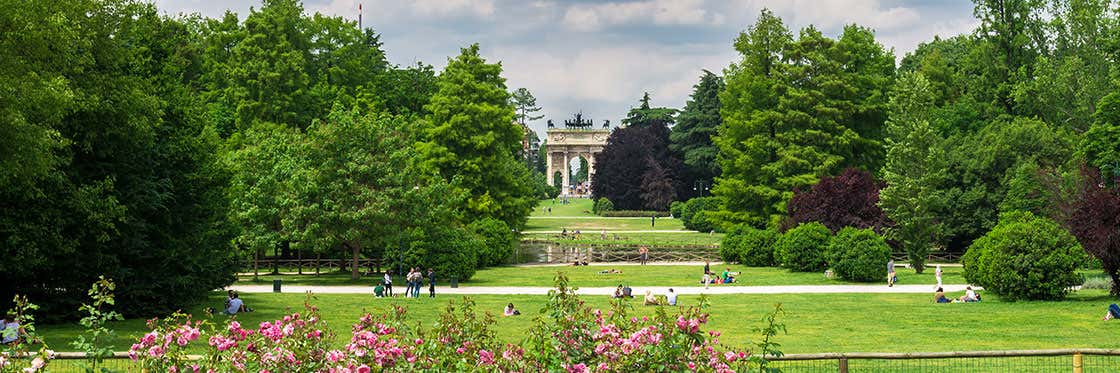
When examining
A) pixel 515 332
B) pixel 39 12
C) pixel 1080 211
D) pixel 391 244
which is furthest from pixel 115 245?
pixel 1080 211

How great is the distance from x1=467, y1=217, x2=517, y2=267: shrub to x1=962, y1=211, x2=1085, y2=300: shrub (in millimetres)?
Result: 22537

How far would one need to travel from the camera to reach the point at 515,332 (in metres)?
21.9

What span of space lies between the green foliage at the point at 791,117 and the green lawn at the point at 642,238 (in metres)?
8.68

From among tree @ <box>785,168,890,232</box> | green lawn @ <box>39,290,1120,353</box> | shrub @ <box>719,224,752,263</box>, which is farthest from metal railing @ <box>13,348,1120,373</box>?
shrub @ <box>719,224,752,263</box>

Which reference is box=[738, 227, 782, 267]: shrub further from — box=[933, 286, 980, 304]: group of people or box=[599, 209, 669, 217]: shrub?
box=[599, 209, 669, 217]: shrub

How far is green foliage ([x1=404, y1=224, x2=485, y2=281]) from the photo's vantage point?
Result: 3681 centimetres

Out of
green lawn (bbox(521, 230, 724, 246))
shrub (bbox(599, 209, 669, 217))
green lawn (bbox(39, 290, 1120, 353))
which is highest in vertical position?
shrub (bbox(599, 209, 669, 217))

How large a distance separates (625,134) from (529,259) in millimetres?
53525

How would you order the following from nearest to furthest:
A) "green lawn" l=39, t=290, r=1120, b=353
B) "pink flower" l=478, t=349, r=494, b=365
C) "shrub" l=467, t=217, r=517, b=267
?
"pink flower" l=478, t=349, r=494, b=365, "green lawn" l=39, t=290, r=1120, b=353, "shrub" l=467, t=217, r=517, b=267

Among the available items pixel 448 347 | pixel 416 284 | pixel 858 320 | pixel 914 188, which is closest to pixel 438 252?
pixel 416 284

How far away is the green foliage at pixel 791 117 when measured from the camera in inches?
2053

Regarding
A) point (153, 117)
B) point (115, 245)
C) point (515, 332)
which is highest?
point (153, 117)

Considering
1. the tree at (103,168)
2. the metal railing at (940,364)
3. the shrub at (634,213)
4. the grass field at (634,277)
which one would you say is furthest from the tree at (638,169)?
the metal railing at (940,364)

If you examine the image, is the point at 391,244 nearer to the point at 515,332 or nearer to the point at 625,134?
the point at 515,332
